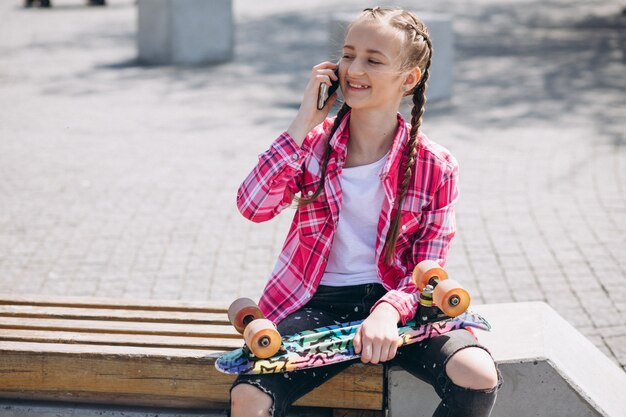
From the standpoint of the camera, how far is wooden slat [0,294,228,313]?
3.65 meters

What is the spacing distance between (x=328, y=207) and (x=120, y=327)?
950mm

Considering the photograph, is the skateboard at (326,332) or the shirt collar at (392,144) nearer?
the skateboard at (326,332)

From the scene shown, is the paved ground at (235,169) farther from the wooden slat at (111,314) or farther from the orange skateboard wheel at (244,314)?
the orange skateboard wheel at (244,314)

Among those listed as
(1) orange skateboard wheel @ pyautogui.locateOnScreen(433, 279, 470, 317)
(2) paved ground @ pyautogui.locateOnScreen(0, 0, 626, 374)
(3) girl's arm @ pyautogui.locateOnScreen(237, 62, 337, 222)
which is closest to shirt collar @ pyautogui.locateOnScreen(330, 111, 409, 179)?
(3) girl's arm @ pyautogui.locateOnScreen(237, 62, 337, 222)

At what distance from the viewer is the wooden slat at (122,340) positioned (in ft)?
10.7

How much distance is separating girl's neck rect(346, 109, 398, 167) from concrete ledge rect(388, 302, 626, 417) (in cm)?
74

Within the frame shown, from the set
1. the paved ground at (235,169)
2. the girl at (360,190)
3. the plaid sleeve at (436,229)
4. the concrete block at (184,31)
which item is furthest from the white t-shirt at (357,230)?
the concrete block at (184,31)

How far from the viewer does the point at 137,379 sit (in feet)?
10.5

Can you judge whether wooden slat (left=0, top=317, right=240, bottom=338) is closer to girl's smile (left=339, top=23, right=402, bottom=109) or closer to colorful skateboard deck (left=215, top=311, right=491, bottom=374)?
colorful skateboard deck (left=215, top=311, right=491, bottom=374)

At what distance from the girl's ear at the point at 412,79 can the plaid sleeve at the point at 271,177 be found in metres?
0.43

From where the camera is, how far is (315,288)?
310 cm

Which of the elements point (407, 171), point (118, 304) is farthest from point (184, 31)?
point (407, 171)

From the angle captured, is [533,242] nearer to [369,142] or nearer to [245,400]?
[369,142]

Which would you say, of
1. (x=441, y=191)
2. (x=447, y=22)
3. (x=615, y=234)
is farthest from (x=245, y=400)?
(x=447, y=22)
